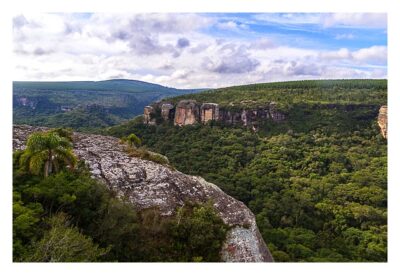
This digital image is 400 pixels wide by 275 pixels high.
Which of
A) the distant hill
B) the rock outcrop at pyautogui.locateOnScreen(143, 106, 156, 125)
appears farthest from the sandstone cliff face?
the distant hill

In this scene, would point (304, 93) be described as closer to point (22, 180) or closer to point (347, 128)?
point (347, 128)

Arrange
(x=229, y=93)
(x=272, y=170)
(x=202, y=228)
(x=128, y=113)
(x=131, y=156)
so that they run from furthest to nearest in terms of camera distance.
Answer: (x=128, y=113) < (x=229, y=93) < (x=272, y=170) < (x=131, y=156) < (x=202, y=228)

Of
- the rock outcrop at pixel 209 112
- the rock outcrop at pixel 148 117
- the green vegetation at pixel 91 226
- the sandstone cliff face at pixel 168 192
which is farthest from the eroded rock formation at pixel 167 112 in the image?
the green vegetation at pixel 91 226

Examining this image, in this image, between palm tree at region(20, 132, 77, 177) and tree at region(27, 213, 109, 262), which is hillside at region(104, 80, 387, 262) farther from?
palm tree at region(20, 132, 77, 177)

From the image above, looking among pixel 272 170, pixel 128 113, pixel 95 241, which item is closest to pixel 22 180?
pixel 95 241

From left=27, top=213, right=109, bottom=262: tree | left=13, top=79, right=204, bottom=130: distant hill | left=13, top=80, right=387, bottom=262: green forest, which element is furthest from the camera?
left=13, top=79, right=204, bottom=130: distant hill
